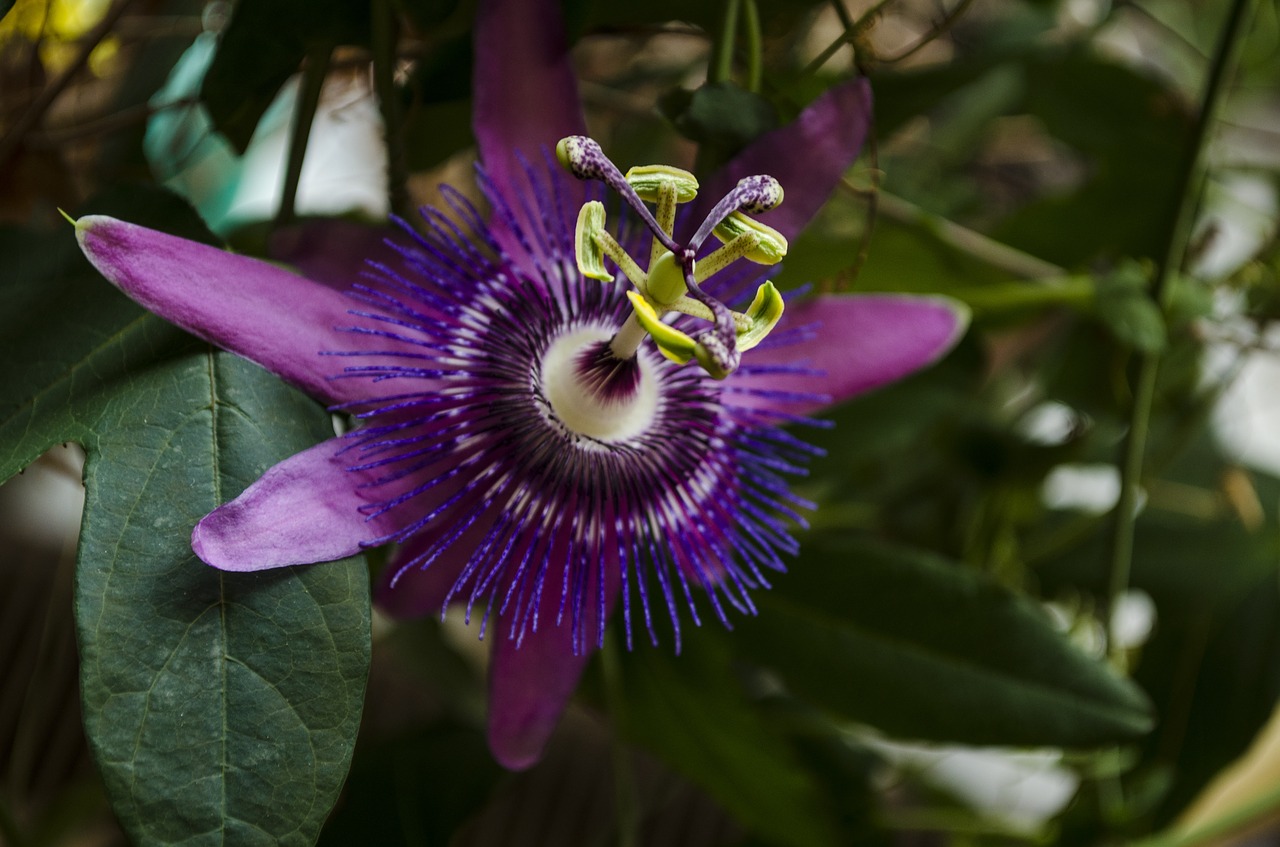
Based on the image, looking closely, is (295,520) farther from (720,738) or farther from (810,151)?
(720,738)

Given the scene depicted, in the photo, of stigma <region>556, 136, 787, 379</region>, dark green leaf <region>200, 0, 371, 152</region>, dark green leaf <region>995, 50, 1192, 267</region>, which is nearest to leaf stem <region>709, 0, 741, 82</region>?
stigma <region>556, 136, 787, 379</region>

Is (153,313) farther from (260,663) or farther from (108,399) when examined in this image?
(260,663)

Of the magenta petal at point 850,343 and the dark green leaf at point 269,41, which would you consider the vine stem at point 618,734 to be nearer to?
the magenta petal at point 850,343

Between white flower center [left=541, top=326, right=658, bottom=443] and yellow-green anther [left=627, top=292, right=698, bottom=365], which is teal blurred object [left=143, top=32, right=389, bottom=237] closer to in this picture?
white flower center [left=541, top=326, right=658, bottom=443]

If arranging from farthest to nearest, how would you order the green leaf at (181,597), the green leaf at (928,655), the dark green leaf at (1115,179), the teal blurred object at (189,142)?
the dark green leaf at (1115,179)
the teal blurred object at (189,142)
the green leaf at (928,655)
the green leaf at (181,597)

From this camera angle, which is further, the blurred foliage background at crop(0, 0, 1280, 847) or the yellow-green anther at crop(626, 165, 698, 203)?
the blurred foliage background at crop(0, 0, 1280, 847)

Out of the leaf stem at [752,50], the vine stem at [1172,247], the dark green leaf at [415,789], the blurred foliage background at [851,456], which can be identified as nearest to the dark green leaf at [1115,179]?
the blurred foliage background at [851,456]
